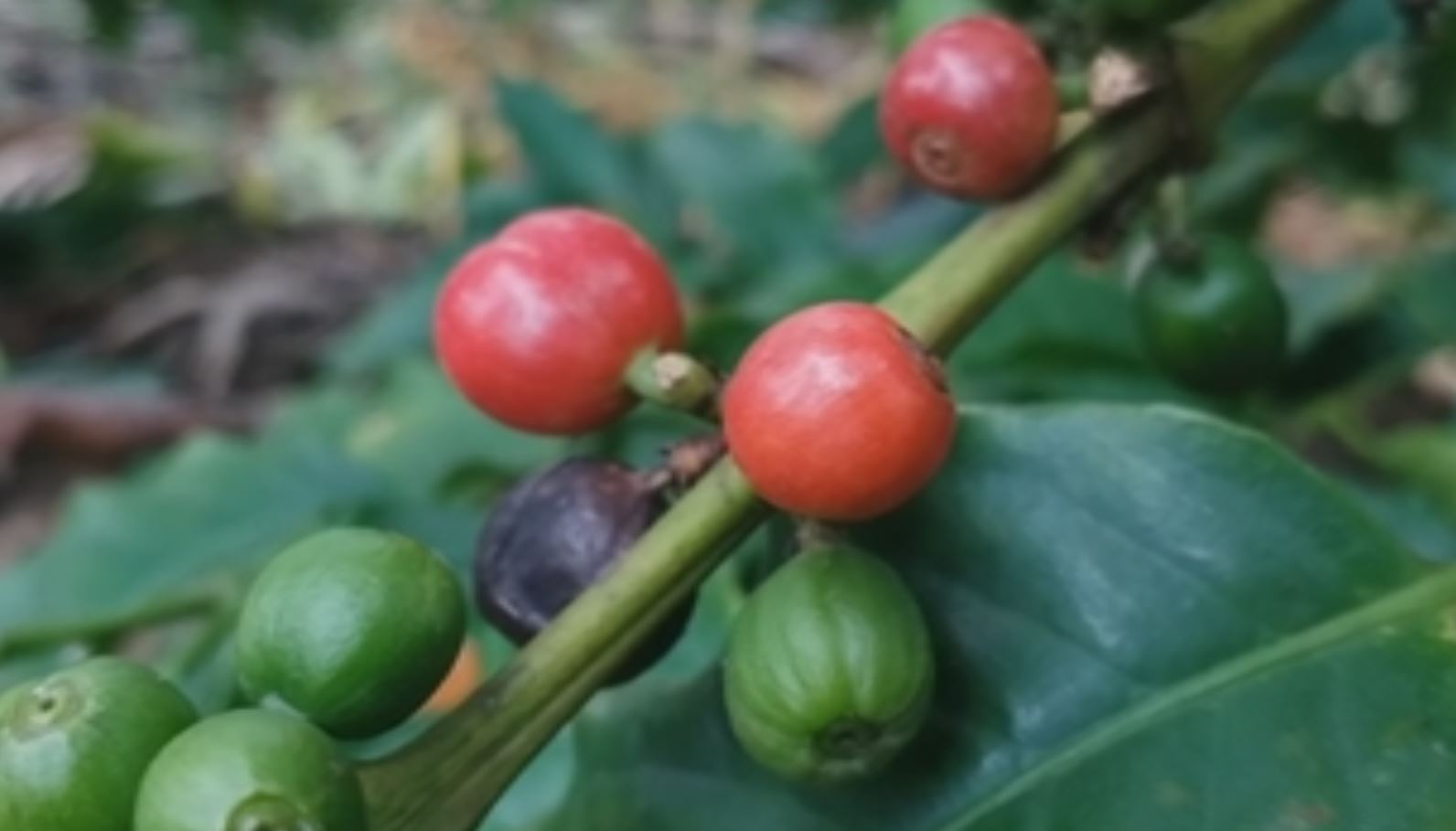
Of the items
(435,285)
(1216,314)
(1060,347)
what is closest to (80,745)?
(1216,314)

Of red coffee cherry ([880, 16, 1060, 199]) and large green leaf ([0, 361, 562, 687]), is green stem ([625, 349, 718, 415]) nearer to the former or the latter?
red coffee cherry ([880, 16, 1060, 199])

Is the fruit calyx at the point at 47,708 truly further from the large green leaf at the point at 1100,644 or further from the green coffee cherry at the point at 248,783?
the large green leaf at the point at 1100,644

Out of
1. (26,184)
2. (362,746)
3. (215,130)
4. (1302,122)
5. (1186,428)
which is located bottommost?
(215,130)

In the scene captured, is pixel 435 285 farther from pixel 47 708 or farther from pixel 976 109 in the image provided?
pixel 47 708

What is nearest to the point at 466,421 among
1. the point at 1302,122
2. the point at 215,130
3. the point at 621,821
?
the point at 1302,122

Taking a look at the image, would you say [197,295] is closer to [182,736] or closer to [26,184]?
[26,184]

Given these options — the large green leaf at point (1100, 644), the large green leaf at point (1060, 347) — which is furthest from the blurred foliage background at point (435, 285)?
the large green leaf at point (1100, 644)

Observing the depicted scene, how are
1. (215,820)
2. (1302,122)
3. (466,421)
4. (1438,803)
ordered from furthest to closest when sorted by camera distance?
(1302,122), (466,421), (1438,803), (215,820)
